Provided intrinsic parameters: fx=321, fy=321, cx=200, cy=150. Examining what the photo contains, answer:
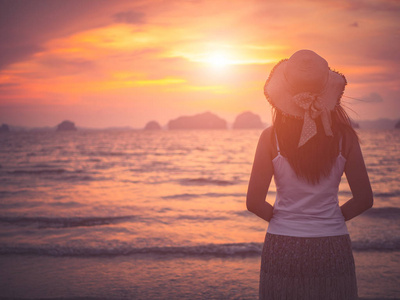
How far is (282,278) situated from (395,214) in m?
10.2

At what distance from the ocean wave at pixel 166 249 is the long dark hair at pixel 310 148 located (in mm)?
5241

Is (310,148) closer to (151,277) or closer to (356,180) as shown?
(356,180)

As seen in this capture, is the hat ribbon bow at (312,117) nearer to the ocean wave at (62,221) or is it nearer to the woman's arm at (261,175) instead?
the woman's arm at (261,175)

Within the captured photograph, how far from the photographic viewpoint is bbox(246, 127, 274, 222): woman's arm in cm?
204

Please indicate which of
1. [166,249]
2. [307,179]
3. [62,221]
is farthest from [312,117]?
[62,221]

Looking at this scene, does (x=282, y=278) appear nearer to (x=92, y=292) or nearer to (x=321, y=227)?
(x=321, y=227)

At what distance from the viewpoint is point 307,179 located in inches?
79.4

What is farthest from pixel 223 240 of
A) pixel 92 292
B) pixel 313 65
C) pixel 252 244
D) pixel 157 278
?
pixel 313 65

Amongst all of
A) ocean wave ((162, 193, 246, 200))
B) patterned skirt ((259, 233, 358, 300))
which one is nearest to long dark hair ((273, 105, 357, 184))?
patterned skirt ((259, 233, 358, 300))

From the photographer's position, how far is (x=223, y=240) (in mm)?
7797

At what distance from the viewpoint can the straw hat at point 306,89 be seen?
1.91 meters

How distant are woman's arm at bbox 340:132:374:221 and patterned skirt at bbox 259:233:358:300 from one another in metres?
0.23

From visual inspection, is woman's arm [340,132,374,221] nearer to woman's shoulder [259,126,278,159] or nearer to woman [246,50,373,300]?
woman [246,50,373,300]

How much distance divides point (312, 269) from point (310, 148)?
2.56 feet
